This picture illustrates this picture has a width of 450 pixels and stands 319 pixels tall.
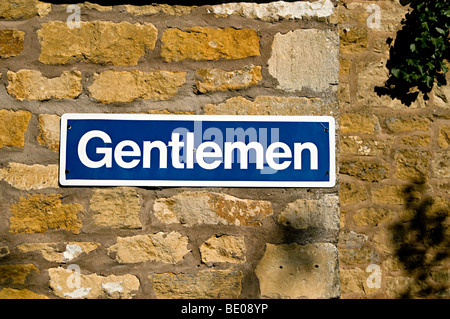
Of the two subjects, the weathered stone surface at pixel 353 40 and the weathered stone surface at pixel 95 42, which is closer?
the weathered stone surface at pixel 95 42

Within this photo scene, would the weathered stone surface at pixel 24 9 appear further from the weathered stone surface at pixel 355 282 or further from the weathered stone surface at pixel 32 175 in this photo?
the weathered stone surface at pixel 355 282

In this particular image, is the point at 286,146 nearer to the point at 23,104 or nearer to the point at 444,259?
the point at 23,104

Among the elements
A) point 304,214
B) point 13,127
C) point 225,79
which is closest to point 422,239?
point 304,214

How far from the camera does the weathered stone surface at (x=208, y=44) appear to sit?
1.58 metres

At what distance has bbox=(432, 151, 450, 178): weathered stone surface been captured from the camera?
269 centimetres

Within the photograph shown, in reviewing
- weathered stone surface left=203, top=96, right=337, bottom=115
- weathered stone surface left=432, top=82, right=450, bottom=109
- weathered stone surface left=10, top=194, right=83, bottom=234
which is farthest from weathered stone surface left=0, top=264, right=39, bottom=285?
weathered stone surface left=432, top=82, right=450, bottom=109

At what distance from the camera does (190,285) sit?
5.11ft

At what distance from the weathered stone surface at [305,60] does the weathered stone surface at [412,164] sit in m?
1.35

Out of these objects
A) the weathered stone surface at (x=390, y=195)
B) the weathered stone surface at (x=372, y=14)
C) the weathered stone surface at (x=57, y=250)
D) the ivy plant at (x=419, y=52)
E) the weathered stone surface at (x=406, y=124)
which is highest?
the weathered stone surface at (x=372, y=14)

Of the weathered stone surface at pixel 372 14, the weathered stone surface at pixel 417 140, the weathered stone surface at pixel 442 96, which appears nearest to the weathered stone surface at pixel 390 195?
the weathered stone surface at pixel 417 140

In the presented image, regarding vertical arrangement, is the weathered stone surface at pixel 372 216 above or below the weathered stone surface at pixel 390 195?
below

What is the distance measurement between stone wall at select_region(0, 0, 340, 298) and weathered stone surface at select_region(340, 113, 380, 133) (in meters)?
1.18

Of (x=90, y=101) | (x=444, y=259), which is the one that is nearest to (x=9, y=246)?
(x=90, y=101)

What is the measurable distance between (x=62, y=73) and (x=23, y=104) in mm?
188
